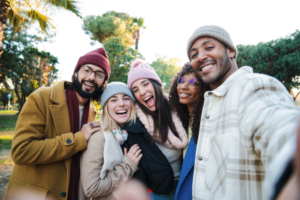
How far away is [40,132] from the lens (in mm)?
2154

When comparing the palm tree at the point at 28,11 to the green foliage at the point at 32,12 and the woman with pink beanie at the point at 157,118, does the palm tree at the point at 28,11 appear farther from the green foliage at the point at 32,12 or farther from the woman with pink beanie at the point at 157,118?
the woman with pink beanie at the point at 157,118

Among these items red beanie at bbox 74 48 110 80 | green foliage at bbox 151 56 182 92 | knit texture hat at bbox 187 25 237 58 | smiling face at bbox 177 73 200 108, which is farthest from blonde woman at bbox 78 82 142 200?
green foliage at bbox 151 56 182 92

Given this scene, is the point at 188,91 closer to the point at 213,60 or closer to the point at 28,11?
the point at 213,60

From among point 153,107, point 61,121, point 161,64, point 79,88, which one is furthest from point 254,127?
point 161,64

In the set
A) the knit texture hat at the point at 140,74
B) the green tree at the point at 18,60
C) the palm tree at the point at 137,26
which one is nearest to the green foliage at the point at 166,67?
the palm tree at the point at 137,26

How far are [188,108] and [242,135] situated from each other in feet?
5.25

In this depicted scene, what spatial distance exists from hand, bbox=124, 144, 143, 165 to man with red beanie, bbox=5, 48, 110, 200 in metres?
0.58

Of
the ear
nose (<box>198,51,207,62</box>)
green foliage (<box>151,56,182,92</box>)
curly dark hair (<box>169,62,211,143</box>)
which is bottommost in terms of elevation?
curly dark hair (<box>169,62,211,143</box>)


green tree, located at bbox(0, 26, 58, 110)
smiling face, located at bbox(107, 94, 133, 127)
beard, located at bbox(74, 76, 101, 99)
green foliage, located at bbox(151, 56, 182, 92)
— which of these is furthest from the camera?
green foliage, located at bbox(151, 56, 182, 92)

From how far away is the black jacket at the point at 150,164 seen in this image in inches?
84.9

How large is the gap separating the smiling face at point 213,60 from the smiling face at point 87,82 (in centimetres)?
164

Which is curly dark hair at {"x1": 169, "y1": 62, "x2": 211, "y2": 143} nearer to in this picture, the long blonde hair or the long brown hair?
the long brown hair

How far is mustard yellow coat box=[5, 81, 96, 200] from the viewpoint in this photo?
78.2 inches

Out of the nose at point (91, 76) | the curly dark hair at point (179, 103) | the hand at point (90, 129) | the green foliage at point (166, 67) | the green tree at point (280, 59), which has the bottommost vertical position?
the hand at point (90, 129)
